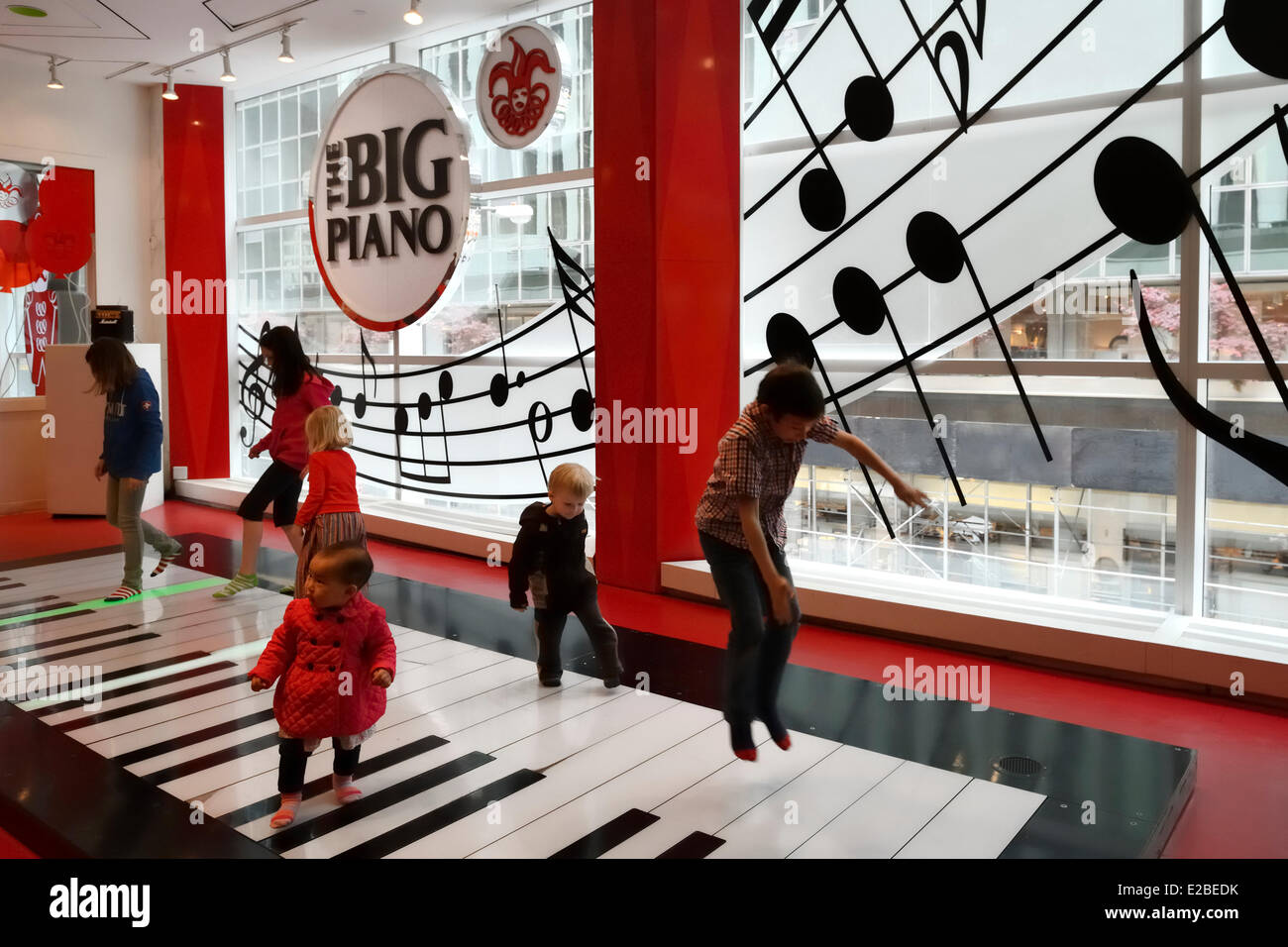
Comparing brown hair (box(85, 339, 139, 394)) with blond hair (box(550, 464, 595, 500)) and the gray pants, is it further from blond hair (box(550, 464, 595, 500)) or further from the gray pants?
blond hair (box(550, 464, 595, 500))

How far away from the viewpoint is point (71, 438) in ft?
26.8

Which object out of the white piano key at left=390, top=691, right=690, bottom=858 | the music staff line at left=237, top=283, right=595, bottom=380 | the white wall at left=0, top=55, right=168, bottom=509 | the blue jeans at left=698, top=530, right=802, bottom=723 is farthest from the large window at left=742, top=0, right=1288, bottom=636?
the white wall at left=0, top=55, right=168, bottom=509

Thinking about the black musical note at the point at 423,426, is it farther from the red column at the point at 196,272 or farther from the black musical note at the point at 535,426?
the red column at the point at 196,272

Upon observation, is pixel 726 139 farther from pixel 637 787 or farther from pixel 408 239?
pixel 637 787

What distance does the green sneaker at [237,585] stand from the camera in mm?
5418

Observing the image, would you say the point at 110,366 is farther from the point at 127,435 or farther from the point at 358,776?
the point at 358,776

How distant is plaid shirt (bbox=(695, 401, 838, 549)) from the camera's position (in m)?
2.93

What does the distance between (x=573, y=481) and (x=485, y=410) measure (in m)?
3.21

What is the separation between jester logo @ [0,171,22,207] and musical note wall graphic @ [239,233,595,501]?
2745mm

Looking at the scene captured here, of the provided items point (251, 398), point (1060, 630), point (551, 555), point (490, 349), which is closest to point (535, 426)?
point (490, 349)

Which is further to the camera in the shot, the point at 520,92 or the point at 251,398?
the point at 251,398

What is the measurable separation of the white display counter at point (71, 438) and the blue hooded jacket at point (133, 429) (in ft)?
10.2

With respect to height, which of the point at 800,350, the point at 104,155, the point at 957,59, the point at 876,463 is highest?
the point at 104,155
